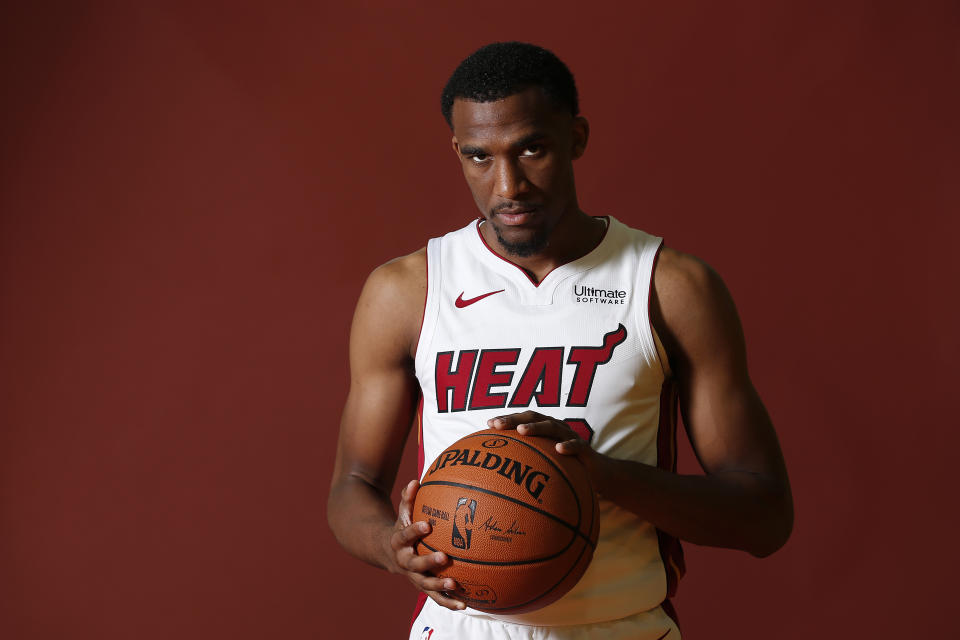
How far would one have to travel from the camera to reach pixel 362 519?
1.37 m

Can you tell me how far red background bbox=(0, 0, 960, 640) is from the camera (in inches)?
87.4

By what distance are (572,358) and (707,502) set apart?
0.90ft

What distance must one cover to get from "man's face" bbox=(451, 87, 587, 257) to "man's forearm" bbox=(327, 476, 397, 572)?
1.49ft

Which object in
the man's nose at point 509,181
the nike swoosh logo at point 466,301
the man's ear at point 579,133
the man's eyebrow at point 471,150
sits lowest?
the nike swoosh logo at point 466,301

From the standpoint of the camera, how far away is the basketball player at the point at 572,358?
1.28 m

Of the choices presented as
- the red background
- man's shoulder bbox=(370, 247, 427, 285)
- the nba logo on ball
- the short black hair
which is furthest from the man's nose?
the red background

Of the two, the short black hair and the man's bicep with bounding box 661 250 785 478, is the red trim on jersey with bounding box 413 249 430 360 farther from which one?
the man's bicep with bounding box 661 250 785 478

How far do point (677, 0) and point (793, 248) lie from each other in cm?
68

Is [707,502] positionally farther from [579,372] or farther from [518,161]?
[518,161]

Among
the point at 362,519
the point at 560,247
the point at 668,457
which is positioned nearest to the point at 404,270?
the point at 560,247

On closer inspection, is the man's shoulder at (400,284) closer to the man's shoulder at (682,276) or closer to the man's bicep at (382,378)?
the man's bicep at (382,378)

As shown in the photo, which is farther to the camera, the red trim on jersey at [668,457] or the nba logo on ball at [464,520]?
the red trim on jersey at [668,457]

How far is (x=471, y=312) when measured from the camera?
1386 mm

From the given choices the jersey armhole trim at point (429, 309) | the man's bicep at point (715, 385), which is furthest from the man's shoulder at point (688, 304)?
the jersey armhole trim at point (429, 309)
